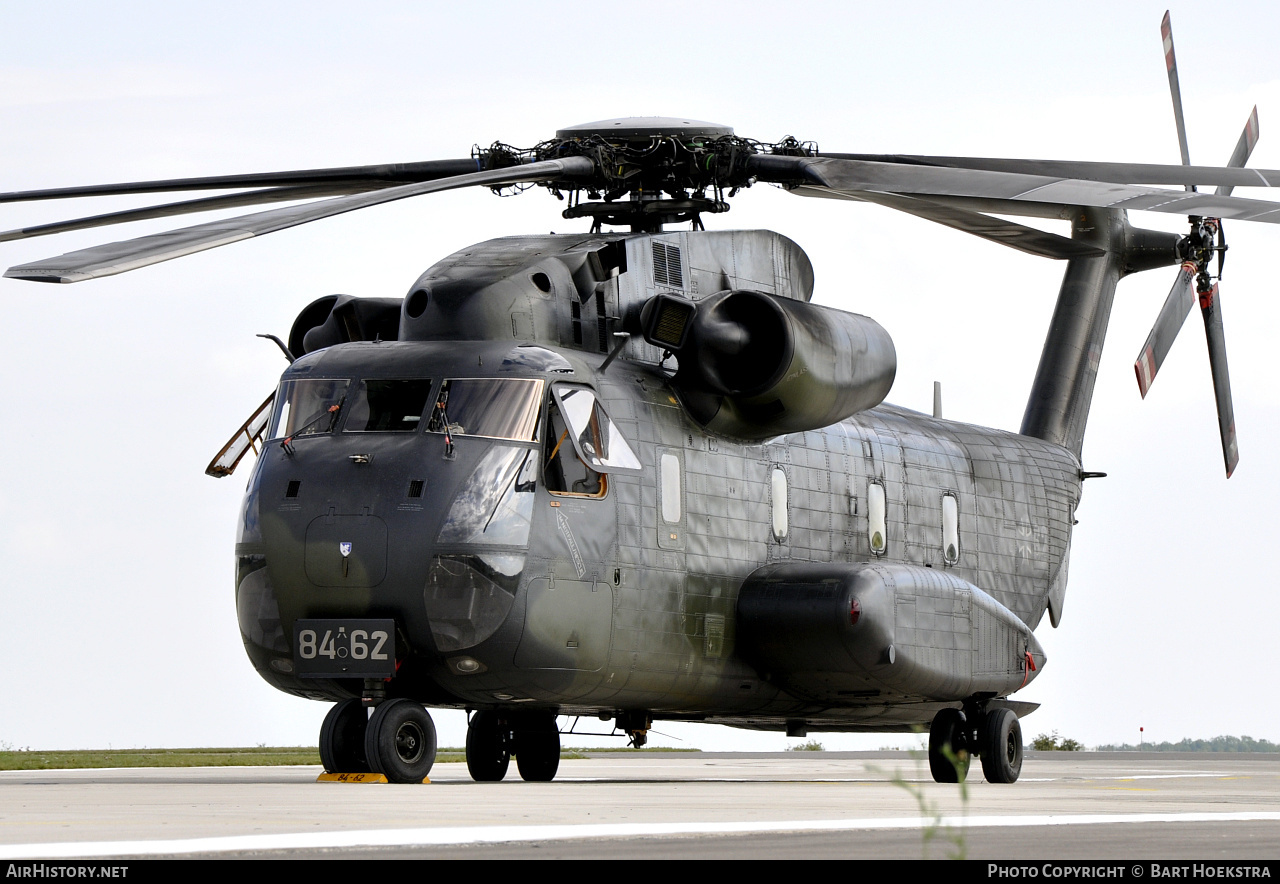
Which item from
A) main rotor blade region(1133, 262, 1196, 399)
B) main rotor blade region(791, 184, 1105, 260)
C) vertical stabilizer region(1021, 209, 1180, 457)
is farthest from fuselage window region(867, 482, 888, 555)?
vertical stabilizer region(1021, 209, 1180, 457)

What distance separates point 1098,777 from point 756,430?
7432 millimetres

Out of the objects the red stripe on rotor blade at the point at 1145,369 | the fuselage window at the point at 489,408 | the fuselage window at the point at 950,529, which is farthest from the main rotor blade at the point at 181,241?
the red stripe on rotor blade at the point at 1145,369

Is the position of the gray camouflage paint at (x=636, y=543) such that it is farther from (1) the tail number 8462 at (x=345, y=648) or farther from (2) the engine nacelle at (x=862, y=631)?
(1) the tail number 8462 at (x=345, y=648)

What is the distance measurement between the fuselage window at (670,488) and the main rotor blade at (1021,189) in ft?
9.61

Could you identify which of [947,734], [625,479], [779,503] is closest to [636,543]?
[625,479]

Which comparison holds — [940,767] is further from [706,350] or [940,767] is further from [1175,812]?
[1175,812]

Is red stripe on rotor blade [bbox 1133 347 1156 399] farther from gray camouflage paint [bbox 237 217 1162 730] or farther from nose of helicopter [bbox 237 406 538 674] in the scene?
nose of helicopter [bbox 237 406 538 674]

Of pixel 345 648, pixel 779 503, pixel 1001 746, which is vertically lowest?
pixel 1001 746

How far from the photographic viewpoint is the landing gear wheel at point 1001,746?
18156 mm

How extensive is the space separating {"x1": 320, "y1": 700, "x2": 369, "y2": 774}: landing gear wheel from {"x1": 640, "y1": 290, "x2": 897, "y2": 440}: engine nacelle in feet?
14.4

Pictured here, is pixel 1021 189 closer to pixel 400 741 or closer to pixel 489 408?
pixel 489 408

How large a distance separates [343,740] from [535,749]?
342cm

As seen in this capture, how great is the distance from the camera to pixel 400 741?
46.6 ft
